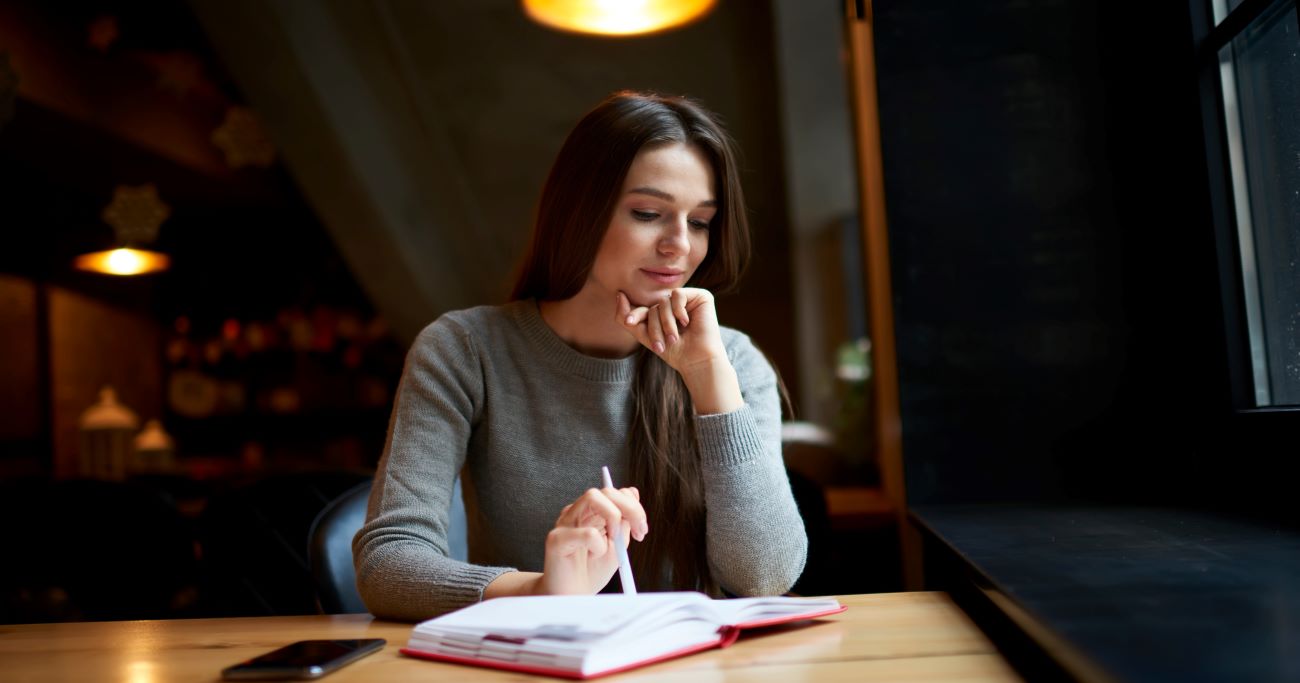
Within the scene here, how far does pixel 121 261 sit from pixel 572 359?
16.3 feet

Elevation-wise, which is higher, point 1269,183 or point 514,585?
point 1269,183

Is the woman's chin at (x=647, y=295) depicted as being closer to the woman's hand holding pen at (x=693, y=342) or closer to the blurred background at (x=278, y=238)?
the woman's hand holding pen at (x=693, y=342)

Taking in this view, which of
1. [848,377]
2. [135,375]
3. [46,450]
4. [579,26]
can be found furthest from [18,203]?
[848,377]

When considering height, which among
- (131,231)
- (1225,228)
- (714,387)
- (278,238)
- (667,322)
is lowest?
(714,387)

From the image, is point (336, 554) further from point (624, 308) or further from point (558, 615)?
point (558, 615)

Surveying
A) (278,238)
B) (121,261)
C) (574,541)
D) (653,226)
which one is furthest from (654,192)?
(278,238)

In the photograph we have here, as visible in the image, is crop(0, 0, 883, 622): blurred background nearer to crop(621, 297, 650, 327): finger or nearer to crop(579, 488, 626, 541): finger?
crop(621, 297, 650, 327): finger

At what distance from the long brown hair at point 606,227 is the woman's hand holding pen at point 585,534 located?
0.37 meters

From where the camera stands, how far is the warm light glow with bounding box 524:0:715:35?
9.63 feet

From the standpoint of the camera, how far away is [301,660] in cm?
97

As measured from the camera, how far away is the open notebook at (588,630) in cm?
92

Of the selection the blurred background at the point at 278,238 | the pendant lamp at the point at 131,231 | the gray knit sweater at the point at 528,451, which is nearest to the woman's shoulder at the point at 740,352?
the gray knit sweater at the point at 528,451

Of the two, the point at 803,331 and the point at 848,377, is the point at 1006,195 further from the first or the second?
the point at 803,331

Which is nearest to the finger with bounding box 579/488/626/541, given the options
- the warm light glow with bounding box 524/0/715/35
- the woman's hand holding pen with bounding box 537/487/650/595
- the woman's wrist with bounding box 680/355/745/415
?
the woman's hand holding pen with bounding box 537/487/650/595
